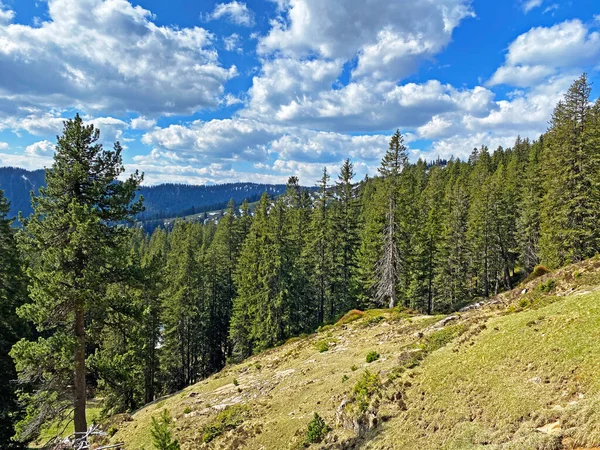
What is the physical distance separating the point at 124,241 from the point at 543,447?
52.0ft

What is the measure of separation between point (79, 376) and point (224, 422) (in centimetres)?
686

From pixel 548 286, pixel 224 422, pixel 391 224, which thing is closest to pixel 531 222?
pixel 391 224

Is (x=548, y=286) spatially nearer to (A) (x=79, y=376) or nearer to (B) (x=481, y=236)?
(A) (x=79, y=376)

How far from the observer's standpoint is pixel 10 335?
24.4 metres

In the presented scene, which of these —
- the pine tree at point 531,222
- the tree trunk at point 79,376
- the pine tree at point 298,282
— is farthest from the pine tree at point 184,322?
the pine tree at point 531,222

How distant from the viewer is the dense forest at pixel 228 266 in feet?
48.9

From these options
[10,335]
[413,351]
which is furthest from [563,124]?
[10,335]

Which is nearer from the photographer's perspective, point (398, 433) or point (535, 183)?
point (398, 433)

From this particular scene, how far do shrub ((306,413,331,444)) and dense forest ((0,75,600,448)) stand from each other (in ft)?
27.2

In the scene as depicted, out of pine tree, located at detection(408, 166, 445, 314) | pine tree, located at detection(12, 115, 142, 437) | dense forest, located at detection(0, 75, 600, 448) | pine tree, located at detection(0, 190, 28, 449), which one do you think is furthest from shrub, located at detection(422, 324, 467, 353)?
pine tree, located at detection(408, 166, 445, 314)

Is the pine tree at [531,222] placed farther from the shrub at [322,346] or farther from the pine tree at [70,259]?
the pine tree at [70,259]

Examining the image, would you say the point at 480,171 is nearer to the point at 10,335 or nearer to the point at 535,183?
the point at 535,183

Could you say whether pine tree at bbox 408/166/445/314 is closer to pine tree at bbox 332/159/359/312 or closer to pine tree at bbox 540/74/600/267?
pine tree at bbox 332/159/359/312

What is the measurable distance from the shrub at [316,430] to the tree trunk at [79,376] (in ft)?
30.6
